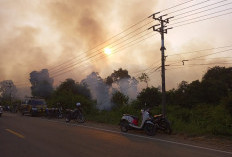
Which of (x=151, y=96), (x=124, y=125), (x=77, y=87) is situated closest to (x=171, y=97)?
(x=151, y=96)

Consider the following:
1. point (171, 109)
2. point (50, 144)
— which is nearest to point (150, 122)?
point (50, 144)

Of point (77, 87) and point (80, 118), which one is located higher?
point (77, 87)

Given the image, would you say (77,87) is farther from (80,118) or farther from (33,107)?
(80,118)

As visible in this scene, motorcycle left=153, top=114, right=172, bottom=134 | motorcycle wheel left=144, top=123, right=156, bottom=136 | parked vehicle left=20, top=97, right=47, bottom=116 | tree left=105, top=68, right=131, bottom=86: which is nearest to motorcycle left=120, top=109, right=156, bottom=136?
motorcycle wheel left=144, top=123, right=156, bottom=136

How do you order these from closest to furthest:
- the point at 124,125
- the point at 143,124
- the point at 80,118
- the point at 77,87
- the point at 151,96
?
1. the point at 143,124
2. the point at 124,125
3. the point at 80,118
4. the point at 151,96
5. the point at 77,87

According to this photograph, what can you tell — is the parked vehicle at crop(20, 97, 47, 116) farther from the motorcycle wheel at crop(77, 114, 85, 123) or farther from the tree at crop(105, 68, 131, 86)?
the tree at crop(105, 68, 131, 86)

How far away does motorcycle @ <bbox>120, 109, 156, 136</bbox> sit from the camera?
13812 millimetres

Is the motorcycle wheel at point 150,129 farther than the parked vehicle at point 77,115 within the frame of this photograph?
No

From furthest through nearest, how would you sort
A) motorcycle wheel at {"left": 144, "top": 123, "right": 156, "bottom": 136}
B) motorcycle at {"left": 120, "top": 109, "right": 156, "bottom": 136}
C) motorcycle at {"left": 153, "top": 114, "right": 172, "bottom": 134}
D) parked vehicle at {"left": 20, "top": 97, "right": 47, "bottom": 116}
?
1. parked vehicle at {"left": 20, "top": 97, "right": 47, "bottom": 116}
2. motorcycle at {"left": 153, "top": 114, "right": 172, "bottom": 134}
3. motorcycle at {"left": 120, "top": 109, "right": 156, "bottom": 136}
4. motorcycle wheel at {"left": 144, "top": 123, "right": 156, "bottom": 136}

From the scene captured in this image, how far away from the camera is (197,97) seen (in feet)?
165

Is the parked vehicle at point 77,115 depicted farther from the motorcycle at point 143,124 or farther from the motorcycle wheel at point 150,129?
the motorcycle wheel at point 150,129

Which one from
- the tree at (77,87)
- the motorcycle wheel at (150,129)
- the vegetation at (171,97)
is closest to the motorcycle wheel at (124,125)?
the motorcycle wheel at (150,129)

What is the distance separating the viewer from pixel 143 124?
46.6 feet

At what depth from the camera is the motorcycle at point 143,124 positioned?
45.3 ft
